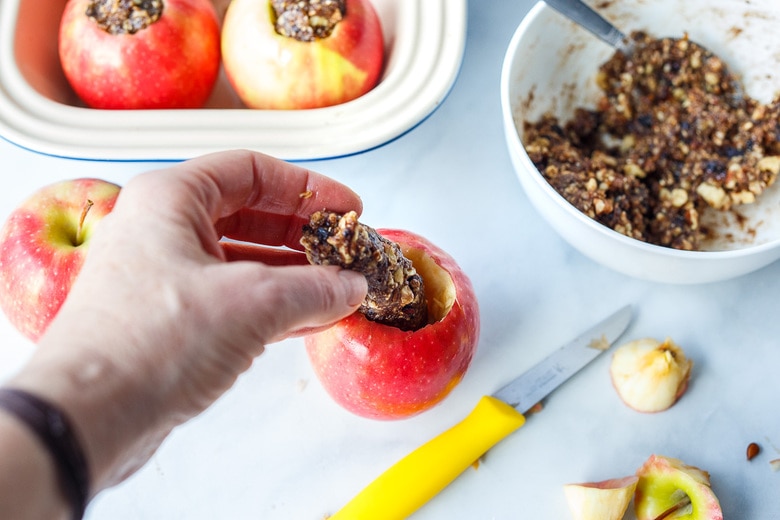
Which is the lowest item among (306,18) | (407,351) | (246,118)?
(407,351)

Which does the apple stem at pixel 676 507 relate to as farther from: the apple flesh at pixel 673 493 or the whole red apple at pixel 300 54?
the whole red apple at pixel 300 54

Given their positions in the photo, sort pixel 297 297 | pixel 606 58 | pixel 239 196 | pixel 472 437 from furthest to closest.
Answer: pixel 606 58 → pixel 472 437 → pixel 239 196 → pixel 297 297

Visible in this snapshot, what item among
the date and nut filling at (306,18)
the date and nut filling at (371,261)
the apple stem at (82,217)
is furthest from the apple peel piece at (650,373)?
the apple stem at (82,217)

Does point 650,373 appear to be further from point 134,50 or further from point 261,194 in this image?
point 134,50

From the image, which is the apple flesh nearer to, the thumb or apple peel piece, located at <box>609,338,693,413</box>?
apple peel piece, located at <box>609,338,693,413</box>

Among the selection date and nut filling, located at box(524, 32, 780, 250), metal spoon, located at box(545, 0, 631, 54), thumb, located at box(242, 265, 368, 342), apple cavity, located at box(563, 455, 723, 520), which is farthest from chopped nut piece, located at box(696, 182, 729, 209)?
thumb, located at box(242, 265, 368, 342)

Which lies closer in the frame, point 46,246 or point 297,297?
point 297,297

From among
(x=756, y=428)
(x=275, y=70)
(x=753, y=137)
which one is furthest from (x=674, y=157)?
(x=275, y=70)

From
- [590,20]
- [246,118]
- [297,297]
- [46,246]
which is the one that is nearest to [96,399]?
[297,297]
